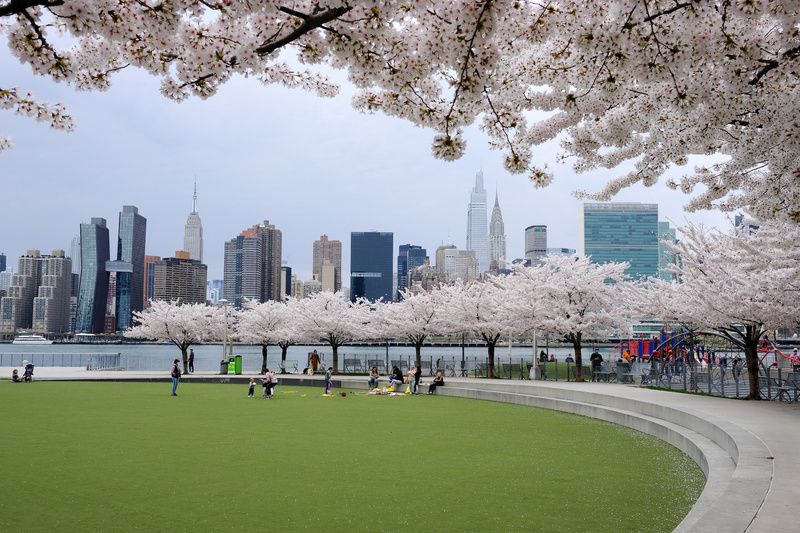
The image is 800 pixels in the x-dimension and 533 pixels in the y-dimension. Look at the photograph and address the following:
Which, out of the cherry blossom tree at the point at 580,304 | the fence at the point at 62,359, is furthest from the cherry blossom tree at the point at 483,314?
the fence at the point at 62,359

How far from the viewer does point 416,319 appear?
44.9 meters

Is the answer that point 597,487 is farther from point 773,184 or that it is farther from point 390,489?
point 773,184

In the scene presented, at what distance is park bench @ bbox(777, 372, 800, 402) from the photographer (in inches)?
768

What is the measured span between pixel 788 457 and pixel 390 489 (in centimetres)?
583

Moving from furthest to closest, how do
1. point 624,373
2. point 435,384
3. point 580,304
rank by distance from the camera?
point 580,304 < point 435,384 < point 624,373

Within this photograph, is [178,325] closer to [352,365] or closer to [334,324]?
[334,324]

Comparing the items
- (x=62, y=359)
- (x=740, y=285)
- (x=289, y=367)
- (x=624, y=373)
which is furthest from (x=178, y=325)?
(x=740, y=285)

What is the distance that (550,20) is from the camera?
6633 mm

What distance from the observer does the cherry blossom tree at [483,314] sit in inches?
1476

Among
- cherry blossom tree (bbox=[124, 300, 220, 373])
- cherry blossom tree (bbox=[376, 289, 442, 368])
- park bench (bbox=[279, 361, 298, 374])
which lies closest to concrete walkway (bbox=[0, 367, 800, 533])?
cherry blossom tree (bbox=[376, 289, 442, 368])

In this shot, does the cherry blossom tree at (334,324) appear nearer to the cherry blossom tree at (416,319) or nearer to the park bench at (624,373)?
the cherry blossom tree at (416,319)

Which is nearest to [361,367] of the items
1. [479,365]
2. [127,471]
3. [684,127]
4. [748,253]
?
[479,365]

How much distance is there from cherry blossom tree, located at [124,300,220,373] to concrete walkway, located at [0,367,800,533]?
104 feet

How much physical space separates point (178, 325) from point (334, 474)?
144 feet
